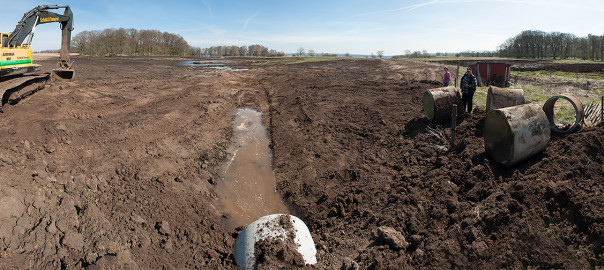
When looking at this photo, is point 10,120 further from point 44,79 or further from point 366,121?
point 366,121

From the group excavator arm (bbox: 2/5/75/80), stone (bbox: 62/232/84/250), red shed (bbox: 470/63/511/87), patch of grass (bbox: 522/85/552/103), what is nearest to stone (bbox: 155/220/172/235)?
stone (bbox: 62/232/84/250)

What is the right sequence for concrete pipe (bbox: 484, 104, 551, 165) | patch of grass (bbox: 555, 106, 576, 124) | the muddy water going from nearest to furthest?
concrete pipe (bbox: 484, 104, 551, 165) → the muddy water → patch of grass (bbox: 555, 106, 576, 124)

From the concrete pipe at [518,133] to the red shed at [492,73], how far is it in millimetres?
13813

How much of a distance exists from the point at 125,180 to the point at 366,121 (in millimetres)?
7873

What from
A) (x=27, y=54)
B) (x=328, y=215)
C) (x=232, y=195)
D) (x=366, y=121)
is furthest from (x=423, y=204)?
(x=27, y=54)

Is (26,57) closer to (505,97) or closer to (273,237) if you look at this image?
(273,237)

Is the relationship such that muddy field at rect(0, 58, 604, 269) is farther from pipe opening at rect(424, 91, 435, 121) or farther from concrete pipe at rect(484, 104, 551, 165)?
pipe opening at rect(424, 91, 435, 121)

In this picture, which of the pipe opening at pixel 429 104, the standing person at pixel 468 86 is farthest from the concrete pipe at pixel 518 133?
the standing person at pixel 468 86

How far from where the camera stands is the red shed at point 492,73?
18.7 meters

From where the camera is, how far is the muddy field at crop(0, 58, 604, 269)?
4.54 metres

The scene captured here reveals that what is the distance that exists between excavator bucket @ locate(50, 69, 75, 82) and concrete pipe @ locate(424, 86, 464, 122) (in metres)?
19.2

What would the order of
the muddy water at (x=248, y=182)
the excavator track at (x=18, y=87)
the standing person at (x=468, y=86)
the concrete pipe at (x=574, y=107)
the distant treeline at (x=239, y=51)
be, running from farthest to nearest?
the distant treeline at (x=239, y=51)
the excavator track at (x=18, y=87)
the standing person at (x=468, y=86)
the muddy water at (x=248, y=182)
the concrete pipe at (x=574, y=107)

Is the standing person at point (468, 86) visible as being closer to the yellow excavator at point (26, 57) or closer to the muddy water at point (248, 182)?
the muddy water at point (248, 182)

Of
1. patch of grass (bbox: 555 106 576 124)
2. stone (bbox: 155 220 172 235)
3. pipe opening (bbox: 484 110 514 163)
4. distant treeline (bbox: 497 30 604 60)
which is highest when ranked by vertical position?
distant treeline (bbox: 497 30 604 60)
